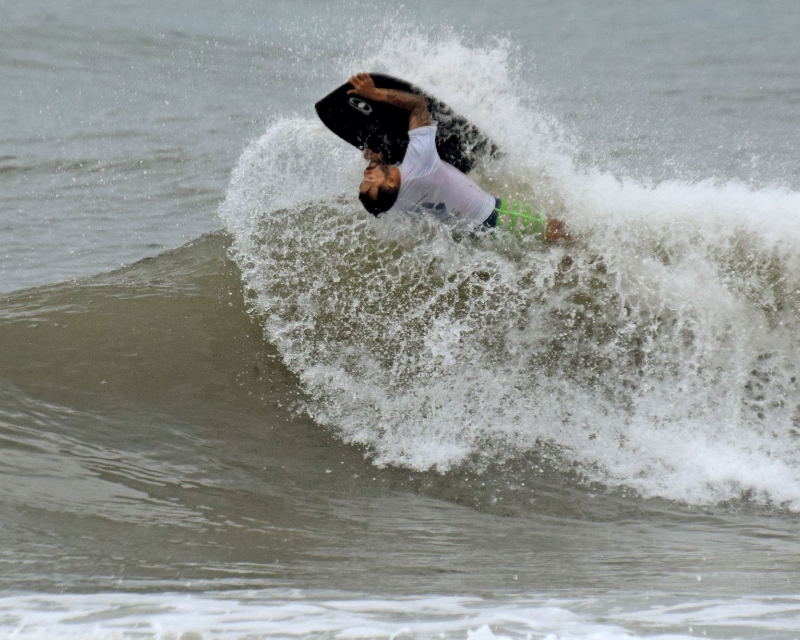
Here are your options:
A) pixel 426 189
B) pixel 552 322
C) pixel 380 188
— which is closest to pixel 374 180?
pixel 380 188

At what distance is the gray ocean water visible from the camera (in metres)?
3.61

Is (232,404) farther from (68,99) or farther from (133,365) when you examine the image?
(68,99)

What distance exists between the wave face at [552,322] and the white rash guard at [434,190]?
0.19 metres

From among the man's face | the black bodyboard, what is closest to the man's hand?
the black bodyboard

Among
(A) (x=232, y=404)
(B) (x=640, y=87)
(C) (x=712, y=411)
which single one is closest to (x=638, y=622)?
(C) (x=712, y=411)

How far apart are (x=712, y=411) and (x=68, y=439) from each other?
4082mm

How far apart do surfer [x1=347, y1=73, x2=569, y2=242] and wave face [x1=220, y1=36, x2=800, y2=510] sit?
15 cm

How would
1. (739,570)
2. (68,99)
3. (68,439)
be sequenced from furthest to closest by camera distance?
(68,99) < (68,439) < (739,570)

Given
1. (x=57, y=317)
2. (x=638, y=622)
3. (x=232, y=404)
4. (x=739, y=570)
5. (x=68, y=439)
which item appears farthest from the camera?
(x=57, y=317)

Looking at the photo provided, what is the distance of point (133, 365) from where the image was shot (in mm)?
6148

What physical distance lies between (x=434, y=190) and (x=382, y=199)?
0.41 metres

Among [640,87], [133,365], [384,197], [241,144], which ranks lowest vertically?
[133,365]

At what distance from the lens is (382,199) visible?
5344mm

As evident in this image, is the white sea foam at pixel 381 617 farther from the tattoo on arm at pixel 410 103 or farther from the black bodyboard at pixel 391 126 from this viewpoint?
the black bodyboard at pixel 391 126
